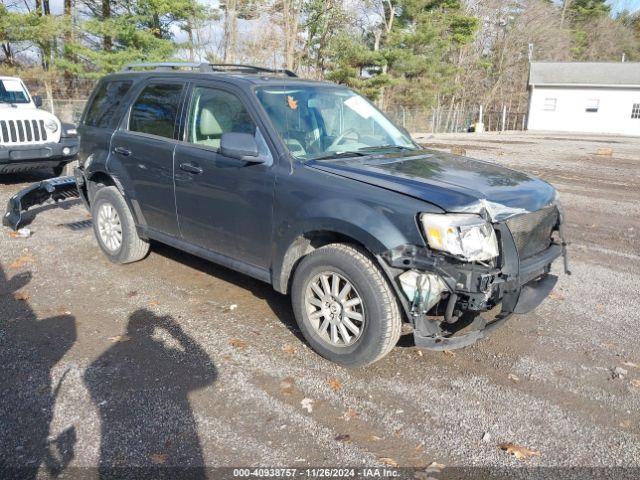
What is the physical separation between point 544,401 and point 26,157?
962 centimetres

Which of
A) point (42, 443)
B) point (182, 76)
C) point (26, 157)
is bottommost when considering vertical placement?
point (42, 443)

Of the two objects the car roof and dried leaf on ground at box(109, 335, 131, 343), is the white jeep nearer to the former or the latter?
the car roof

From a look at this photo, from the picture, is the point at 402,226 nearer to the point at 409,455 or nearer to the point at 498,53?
the point at 409,455

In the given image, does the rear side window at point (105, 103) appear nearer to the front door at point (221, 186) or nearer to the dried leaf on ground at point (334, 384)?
the front door at point (221, 186)

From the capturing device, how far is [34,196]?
7.25 m

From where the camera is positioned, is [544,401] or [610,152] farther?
[610,152]

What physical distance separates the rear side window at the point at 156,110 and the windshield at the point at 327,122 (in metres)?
1.03

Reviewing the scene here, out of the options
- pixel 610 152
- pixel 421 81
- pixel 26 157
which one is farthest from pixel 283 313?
pixel 421 81

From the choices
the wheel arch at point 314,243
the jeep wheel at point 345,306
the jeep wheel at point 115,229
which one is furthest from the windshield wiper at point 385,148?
the jeep wheel at point 115,229

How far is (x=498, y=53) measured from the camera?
4900cm

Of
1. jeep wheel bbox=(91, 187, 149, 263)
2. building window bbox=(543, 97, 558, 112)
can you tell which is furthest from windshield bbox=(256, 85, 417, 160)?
building window bbox=(543, 97, 558, 112)

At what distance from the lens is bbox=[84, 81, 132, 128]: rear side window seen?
5.59 m

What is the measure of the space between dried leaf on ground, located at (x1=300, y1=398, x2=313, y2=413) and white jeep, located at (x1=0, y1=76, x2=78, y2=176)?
7.96 metres

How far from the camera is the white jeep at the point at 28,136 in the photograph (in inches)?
379
